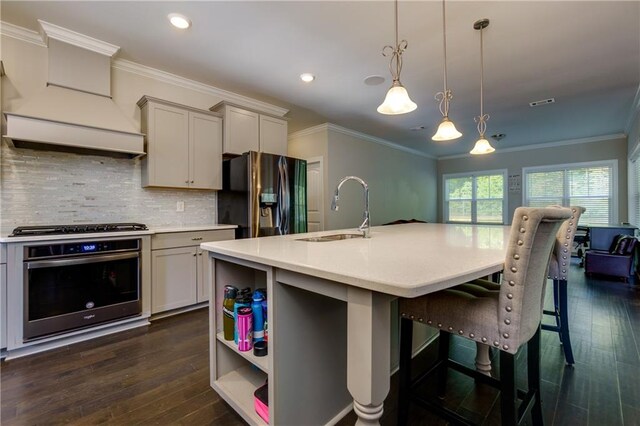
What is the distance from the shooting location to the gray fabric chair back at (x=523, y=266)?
0.87 meters

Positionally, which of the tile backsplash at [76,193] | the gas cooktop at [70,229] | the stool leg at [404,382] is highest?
Answer: the tile backsplash at [76,193]

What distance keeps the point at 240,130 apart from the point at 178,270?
176 centimetres

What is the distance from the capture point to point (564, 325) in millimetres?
1942

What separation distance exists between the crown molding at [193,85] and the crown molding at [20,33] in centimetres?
53

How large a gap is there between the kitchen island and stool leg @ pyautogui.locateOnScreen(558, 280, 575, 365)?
1.22 metres

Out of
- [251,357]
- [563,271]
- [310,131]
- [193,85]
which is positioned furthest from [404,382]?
[310,131]

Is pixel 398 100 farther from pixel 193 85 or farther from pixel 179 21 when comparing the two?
pixel 193 85

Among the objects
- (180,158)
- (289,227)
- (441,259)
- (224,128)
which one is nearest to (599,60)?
(441,259)

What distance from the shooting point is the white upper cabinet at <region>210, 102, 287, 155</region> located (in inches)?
132

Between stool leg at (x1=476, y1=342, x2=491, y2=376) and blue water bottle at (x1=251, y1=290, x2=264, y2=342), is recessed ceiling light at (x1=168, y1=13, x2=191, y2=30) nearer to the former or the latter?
blue water bottle at (x1=251, y1=290, x2=264, y2=342)

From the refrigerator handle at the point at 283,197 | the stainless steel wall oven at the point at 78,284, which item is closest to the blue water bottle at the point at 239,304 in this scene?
the stainless steel wall oven at the point at 78,284

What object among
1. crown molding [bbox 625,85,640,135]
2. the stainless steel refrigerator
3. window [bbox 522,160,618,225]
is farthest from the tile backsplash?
window [bbox 522,160,618,225]

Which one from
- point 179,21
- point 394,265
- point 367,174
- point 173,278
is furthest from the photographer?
point 367,174

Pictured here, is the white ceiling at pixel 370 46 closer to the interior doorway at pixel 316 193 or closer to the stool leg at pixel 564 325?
the interior doorway at pixel 316 193
